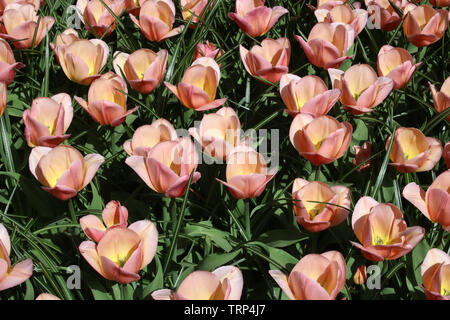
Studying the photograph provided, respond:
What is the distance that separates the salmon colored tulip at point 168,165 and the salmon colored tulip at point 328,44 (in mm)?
487

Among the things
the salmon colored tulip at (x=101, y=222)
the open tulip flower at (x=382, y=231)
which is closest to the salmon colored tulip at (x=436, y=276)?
the open tulip flower at (x=382, y=231)

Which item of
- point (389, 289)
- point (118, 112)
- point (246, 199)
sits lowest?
point (389, 289)

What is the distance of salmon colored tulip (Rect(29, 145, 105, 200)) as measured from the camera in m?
0.93

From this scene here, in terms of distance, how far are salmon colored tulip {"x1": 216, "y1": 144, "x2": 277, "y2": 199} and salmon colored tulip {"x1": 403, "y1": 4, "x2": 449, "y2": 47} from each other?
0.71m

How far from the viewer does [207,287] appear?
0.75m

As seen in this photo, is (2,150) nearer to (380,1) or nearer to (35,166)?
(35,166)

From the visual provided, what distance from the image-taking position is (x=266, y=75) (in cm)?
126

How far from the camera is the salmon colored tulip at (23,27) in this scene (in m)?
1.40

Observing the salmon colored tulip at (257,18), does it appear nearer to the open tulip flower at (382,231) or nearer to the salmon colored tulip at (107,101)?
the salmon colored tulip at (107,101)

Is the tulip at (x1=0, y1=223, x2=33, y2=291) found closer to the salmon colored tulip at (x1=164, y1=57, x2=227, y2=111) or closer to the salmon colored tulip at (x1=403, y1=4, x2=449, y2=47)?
the salmon colored tulip at (x1=164, y1=57, x2=227, y2=111)

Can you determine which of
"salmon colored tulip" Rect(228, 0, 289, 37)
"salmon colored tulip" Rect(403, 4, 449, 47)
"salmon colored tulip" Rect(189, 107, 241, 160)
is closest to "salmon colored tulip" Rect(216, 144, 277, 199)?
"salmon colored tulip" Rect(189, 107, 241, 160)
